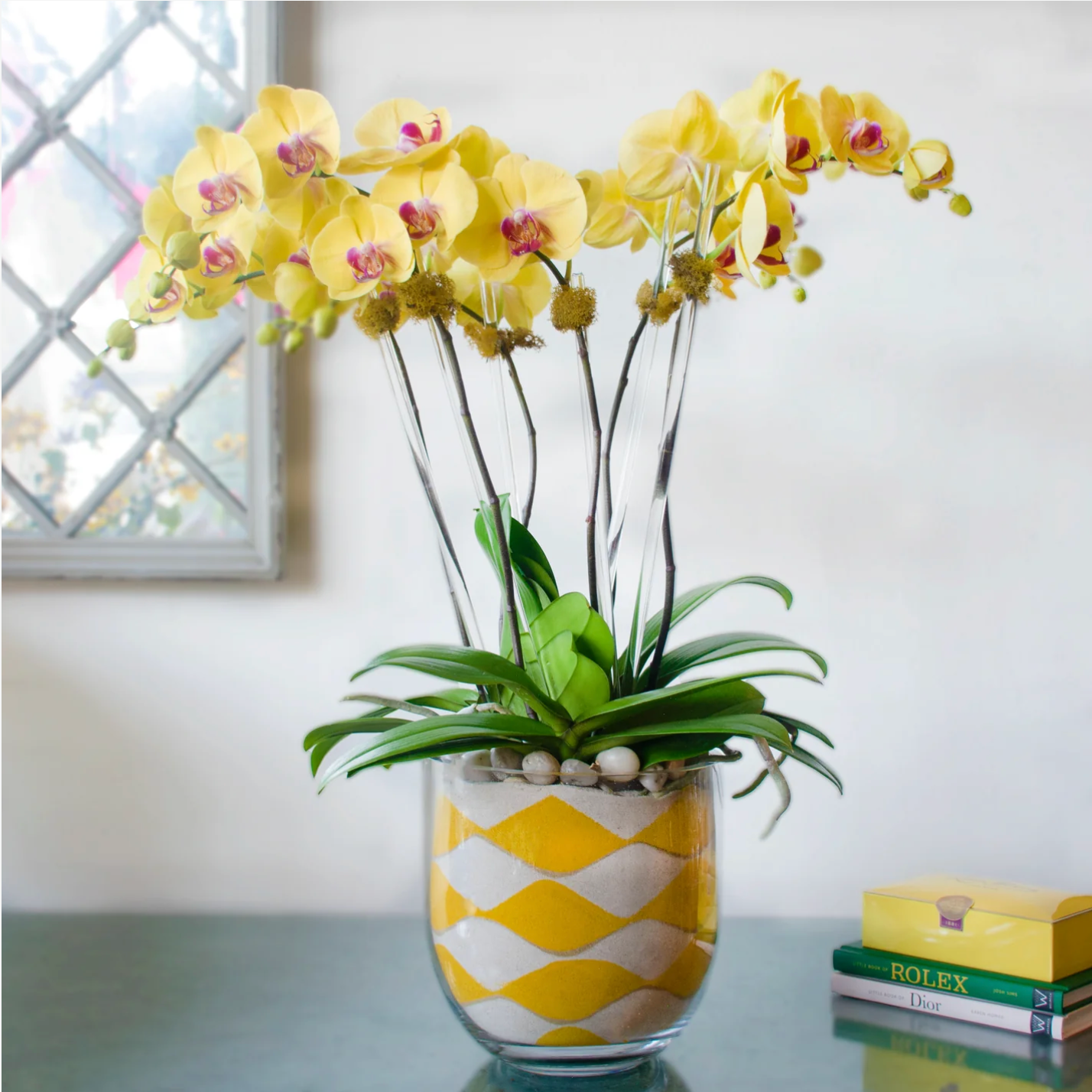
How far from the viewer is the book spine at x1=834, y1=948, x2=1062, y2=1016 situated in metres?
0.72

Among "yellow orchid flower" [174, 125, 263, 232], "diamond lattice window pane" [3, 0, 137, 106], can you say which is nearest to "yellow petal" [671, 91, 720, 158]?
"yellow orchid flower" [174, 125, 263, 232]

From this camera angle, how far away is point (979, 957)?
747mm

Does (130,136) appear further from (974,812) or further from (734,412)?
(974,812)

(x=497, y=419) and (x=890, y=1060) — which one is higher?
(x=497, y=419)

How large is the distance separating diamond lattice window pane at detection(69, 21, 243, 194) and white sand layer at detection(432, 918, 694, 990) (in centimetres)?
82

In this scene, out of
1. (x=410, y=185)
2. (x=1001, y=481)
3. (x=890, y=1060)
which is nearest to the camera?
(x=410, y=185)

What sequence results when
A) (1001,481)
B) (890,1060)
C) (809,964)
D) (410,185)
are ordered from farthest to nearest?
(1001,481) → (809,964) → (890,1060) → (410,185)

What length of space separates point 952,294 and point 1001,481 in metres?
0.19

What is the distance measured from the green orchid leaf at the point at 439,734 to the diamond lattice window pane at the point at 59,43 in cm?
83

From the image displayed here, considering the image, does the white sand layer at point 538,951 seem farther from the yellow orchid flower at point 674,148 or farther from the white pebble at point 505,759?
the yellow orchid flower at point 674,148

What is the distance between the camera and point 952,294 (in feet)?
3.45

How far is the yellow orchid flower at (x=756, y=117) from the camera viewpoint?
591 mm

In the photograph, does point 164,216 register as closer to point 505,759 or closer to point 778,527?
point 505,759

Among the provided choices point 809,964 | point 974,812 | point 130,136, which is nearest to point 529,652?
point 809,964
